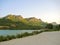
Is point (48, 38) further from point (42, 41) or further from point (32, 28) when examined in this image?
point (32, 28)

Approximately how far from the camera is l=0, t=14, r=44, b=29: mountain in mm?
2832

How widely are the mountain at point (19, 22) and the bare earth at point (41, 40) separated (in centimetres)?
23

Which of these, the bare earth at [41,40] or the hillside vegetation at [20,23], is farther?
the hillside vegetation at [20,23]

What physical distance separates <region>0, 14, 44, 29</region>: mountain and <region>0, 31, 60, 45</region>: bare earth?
226 millimetres

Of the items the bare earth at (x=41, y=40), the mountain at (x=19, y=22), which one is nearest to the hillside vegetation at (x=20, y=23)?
the mountain at (x=19, y=22)

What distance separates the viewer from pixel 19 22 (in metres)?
2.90

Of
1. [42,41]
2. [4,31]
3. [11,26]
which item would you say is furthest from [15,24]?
[42,41]

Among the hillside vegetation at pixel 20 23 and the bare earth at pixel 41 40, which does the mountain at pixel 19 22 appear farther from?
the bare earth at pixel 41 40

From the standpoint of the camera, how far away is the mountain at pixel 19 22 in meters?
2.83

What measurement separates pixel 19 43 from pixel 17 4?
800 mm

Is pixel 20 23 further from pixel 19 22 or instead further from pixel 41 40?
pixel 41 40

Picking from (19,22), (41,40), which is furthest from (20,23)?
(41,40)

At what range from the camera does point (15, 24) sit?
2.90m

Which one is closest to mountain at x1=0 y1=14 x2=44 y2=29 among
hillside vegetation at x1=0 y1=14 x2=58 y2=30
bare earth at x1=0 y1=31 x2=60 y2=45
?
hillside vegetation at x1=0 y1=14 x2=58 y2=30
